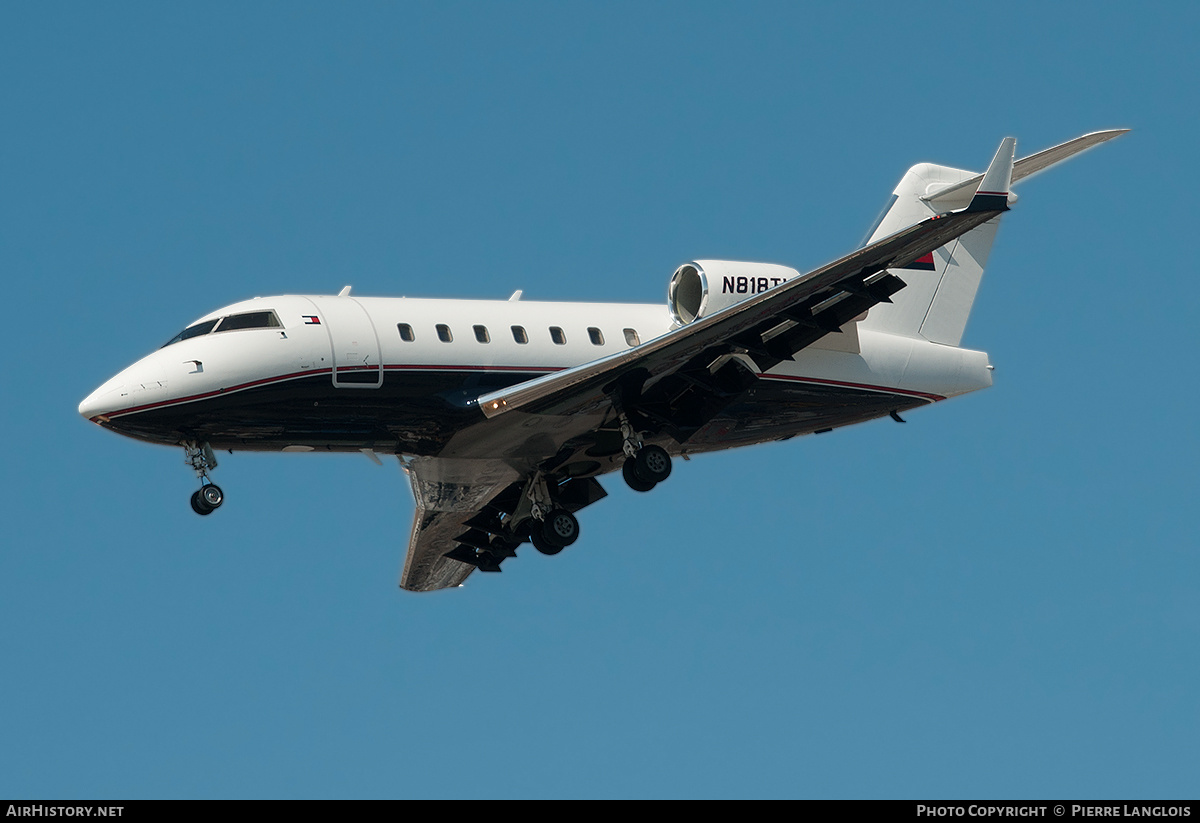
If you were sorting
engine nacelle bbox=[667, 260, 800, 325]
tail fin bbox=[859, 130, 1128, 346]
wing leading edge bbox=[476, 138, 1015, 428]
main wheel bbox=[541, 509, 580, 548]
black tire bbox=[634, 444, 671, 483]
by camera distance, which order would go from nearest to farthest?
wing leading edge bbox=[476, 138, 1015, 428] → black tire bbox=[634, 444, 671, 483] → engine nacelle bbox=[667, 260, 800, 325] → main wheel bbox=[541, 509, 580, 548] → tail fin bbox=[859, 130, 1128, 346]

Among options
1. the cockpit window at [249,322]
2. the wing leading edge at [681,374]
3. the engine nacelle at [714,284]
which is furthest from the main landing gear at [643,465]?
the cockpit window at [249,322]

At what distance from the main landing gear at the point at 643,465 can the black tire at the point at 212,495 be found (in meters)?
6.26

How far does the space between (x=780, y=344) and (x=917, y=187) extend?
19.1 feet

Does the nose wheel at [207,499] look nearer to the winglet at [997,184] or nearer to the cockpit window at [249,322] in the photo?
the cockpit window at [249,322]

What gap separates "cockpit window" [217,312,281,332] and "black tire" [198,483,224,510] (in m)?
2.34

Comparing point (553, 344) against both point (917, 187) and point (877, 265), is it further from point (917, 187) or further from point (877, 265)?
point (917, 187)

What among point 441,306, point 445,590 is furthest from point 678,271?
point 445,590

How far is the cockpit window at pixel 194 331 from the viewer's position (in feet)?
85.7

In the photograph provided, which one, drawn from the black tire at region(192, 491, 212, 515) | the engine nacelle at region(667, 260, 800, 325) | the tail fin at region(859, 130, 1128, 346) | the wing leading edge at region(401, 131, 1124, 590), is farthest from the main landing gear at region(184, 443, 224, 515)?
the tail fin at region(859, 130, 1128, 346)

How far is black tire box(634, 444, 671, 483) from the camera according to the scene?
90.4ft

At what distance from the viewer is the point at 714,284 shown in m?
27.7

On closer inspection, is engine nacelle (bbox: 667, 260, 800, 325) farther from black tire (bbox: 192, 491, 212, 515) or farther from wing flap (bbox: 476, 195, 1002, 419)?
black tire (bbox: 192, 491, 212, 515)

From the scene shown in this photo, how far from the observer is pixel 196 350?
25797mm
